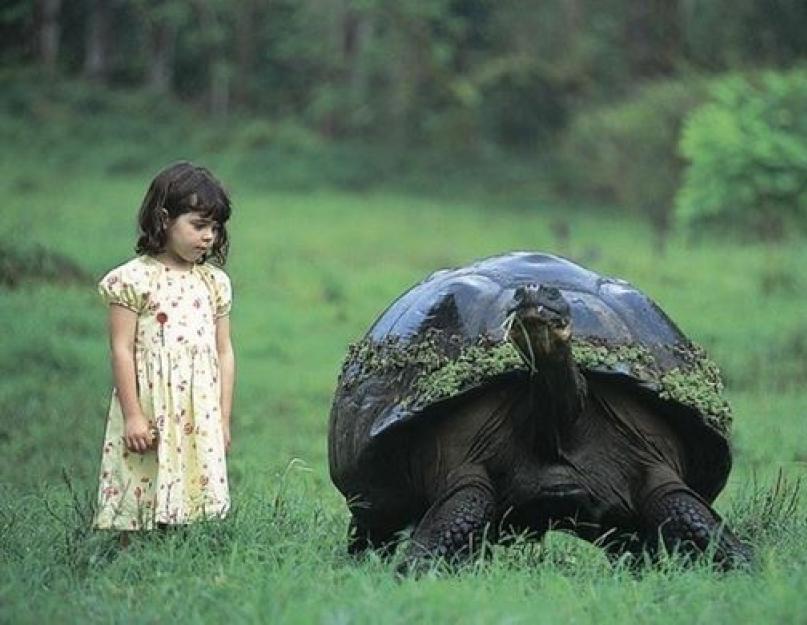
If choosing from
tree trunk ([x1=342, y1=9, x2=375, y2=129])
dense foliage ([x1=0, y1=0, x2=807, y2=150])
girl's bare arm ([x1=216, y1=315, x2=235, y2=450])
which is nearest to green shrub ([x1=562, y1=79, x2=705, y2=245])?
dense foliage ([x1=0, y1=0, x2=807, y2=150])

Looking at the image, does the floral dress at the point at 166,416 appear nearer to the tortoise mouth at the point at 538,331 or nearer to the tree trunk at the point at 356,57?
the tortoise mouth at the point at 538,331

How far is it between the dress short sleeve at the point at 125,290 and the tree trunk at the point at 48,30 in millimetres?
26568

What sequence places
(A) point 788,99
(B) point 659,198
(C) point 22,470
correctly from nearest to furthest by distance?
(C) point 22,470
(A) point 788,99
(B) point 659,198

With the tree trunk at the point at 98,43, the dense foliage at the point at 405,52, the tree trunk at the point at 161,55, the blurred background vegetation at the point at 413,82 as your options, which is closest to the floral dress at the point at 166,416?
the blurred background vegetation at the point at 413,82

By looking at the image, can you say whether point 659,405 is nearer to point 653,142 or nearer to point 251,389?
point 251,389

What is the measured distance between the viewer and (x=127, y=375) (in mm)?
4191

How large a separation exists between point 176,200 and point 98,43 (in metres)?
28.0

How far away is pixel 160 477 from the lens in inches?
165

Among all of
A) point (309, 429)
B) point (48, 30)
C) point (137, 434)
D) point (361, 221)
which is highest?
point (48, 30)

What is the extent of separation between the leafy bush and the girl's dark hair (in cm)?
941

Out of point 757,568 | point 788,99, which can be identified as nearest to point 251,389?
point 757,568

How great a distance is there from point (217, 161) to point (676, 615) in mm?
21581

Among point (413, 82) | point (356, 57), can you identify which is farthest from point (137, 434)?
point (356, 57)

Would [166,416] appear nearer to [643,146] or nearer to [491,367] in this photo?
[491,367]
